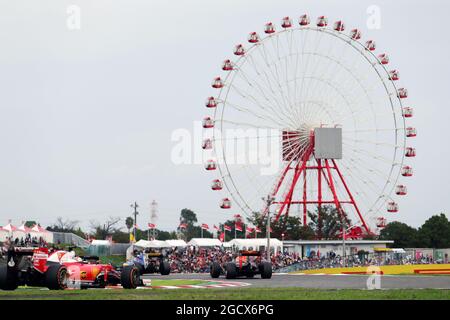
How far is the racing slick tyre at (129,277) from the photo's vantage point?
30.7 meters

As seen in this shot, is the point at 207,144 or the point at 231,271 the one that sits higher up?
the point at 207,144

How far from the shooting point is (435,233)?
146 meters

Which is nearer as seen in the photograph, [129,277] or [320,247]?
[129,277]

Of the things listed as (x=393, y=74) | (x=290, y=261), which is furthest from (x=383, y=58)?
(x=290, y=261)

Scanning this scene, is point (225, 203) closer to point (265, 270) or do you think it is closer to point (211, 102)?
point (211, 102)

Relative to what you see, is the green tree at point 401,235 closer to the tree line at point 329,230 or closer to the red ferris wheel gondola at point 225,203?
the tree line at point 329,230

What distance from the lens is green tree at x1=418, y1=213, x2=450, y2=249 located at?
468 ft

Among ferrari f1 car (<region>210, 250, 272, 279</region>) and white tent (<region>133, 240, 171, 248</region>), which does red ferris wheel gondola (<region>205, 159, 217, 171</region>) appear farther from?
ferrari f1 car (<region>210, 250, 272, 279</region>)

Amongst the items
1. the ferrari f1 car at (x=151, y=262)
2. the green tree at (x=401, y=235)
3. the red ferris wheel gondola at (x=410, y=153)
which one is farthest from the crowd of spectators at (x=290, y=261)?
the green tree at (x=401, y=235)

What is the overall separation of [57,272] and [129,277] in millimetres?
3027

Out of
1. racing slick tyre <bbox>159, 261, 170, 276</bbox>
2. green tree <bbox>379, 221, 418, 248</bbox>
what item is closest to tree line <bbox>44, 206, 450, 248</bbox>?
green tree <bbox>379, 221, 418, 248</bbox>

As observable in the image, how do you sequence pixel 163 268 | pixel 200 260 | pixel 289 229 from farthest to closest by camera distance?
pixel 289 229 → pixel 200 260 → pixel 163 268
